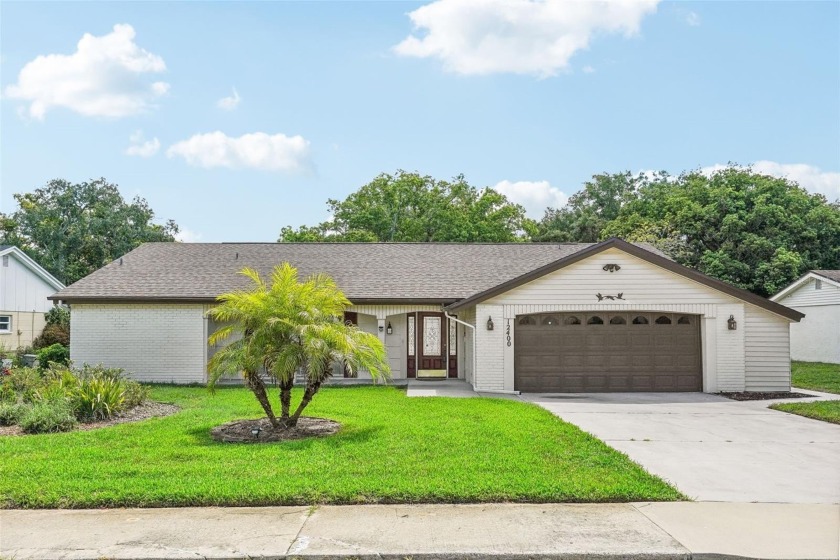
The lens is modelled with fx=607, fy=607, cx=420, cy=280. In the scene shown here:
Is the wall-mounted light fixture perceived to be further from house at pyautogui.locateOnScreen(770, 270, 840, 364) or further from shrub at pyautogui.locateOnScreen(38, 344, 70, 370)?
shrub at pyautogui.locateOnScreen(38, 344, 70, 370)

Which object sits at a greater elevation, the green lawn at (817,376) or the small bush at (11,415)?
the small bush at (11,415)

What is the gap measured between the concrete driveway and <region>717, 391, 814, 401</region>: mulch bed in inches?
20.1

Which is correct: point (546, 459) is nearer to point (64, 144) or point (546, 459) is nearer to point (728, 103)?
point (728, 103)

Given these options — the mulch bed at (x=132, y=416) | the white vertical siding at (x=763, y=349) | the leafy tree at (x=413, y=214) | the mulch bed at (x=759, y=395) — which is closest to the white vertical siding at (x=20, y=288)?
the leafy tree at (x=413, y=214)

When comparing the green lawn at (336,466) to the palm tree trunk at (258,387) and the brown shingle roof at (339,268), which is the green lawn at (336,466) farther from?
the brown shingle roof at (339,268)

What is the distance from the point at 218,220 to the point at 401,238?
41.2 ft

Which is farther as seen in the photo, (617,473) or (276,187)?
(276,187)

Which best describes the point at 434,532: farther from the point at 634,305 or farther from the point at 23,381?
the point at 634,305

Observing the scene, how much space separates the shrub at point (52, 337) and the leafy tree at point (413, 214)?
16880 millimetres

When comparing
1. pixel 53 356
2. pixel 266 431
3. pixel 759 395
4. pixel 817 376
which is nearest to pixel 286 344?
pixel 266 431

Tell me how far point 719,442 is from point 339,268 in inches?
518

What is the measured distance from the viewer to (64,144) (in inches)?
586

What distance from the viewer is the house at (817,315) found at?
23.5 metres

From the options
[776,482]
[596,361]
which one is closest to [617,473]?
[776,482]
